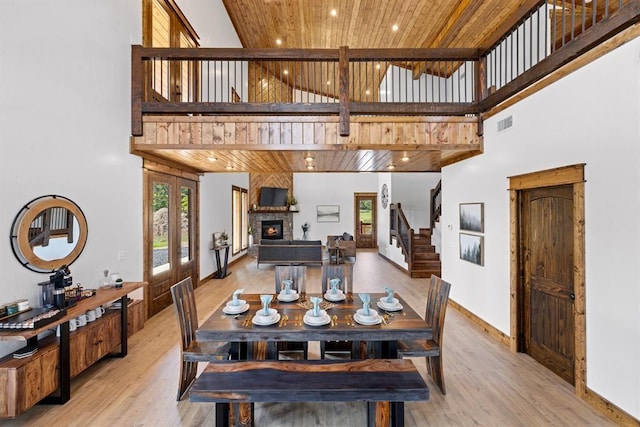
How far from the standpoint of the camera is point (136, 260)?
4.27m

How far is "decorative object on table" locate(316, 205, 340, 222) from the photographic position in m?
13.1

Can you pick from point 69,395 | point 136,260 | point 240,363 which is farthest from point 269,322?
point 136,260

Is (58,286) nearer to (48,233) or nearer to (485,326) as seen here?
(48,233)

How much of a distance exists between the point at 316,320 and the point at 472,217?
3.22 m

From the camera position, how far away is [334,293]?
310 cm

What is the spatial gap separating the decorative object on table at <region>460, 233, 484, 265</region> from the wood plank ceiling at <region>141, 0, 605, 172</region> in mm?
1240

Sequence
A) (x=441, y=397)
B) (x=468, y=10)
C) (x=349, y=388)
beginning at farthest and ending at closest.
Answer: (x=468, y=10), (x=441, y=397), (x=349, y=388)

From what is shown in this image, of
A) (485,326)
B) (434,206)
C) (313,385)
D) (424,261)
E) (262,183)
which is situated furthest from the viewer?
(262,183)

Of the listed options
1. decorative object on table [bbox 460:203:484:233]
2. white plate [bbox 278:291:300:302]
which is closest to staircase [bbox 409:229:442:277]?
decorative object on table [bbox 460:203:484:233]

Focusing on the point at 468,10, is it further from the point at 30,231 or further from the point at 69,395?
the point at 69,395

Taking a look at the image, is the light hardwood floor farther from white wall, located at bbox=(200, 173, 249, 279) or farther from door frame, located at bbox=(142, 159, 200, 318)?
white wall, located at bbox=(200, 173, 249, 279)

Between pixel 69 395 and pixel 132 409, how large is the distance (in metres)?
0.62

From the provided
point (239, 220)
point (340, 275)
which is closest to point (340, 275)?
point (340, 275)

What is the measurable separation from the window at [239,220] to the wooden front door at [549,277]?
24.2ft
